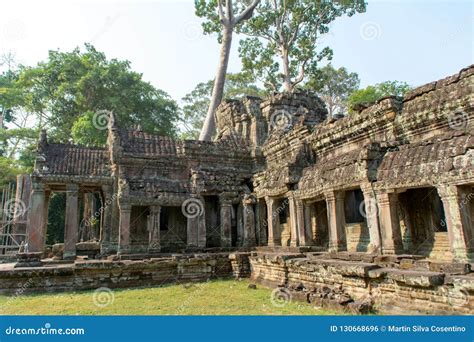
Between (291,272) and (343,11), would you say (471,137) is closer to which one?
(291,272)

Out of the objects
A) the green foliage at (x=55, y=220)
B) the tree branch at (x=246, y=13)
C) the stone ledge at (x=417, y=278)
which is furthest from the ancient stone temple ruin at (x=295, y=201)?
the tree branch at (x=246, y=13)

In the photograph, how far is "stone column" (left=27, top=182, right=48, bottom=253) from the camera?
460 inches

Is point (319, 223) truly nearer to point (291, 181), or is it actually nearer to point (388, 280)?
point (291, 181)

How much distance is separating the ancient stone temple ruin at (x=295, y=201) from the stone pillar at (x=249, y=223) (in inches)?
1.6

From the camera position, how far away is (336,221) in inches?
362

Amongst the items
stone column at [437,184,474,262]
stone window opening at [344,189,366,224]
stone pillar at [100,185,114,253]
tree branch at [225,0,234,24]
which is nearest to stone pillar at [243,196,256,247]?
stone window opening at [344,189,366,224]

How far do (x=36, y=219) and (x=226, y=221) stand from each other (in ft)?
22.2

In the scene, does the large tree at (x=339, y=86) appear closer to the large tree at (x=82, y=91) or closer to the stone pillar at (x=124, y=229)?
the large tree at (x=82, y=91)

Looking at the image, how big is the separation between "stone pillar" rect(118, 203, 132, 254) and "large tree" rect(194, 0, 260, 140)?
11.3 m

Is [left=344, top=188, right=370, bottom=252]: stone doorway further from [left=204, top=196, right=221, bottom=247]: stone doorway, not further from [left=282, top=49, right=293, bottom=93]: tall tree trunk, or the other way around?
[left=282, top=49, right=293, bottom=93]: tall tree trunk

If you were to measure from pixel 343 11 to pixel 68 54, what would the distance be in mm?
19932

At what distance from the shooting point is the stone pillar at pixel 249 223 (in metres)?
13.2

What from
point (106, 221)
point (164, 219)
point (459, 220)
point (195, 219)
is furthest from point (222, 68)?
point (459, 220)

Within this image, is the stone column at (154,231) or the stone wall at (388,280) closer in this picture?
the stone wall at (388,280)
